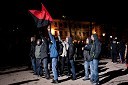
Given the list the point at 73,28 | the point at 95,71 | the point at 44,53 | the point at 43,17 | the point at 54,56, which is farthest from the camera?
the point at 73,28

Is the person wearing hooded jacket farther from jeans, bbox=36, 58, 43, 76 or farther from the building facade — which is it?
the building facade

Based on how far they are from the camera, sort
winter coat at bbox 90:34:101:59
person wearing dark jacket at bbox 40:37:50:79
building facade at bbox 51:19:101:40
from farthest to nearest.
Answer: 1. building facade at bbox 51:19:101:40
2. person wearing dark jacket at bbox 40:37:50:79
3. winter coat at bbox 90:34:101:59

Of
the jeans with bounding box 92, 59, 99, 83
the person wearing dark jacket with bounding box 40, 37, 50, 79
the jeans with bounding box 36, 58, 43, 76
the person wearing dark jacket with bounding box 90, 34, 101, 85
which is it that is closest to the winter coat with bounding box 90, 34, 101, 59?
the person wearing dark jacket with bounding box 90, 34, 101, 85

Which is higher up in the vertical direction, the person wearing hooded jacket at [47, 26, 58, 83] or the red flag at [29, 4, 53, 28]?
the red flag at [29, 4, 53, 28]

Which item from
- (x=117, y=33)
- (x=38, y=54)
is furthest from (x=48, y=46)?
(x=117, y=33)

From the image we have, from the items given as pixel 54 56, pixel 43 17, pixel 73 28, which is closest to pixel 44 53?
pixel 54 56

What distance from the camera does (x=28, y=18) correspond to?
4634 centimetres

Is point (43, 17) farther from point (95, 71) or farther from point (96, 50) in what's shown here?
point (95, 71)

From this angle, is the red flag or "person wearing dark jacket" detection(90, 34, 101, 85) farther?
the red flag

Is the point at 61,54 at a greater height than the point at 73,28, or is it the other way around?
the point at 73,28

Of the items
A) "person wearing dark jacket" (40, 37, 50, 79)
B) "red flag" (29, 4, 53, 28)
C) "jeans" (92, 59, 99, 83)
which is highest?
"red flag" (29, 4, 53, 28)

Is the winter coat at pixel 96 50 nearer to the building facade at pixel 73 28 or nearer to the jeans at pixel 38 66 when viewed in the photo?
the jeans at pixel 38 66

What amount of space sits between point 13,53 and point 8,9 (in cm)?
1631

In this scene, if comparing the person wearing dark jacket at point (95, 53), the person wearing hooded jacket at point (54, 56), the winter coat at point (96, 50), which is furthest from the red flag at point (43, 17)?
the winter coat at point (96, 50)
